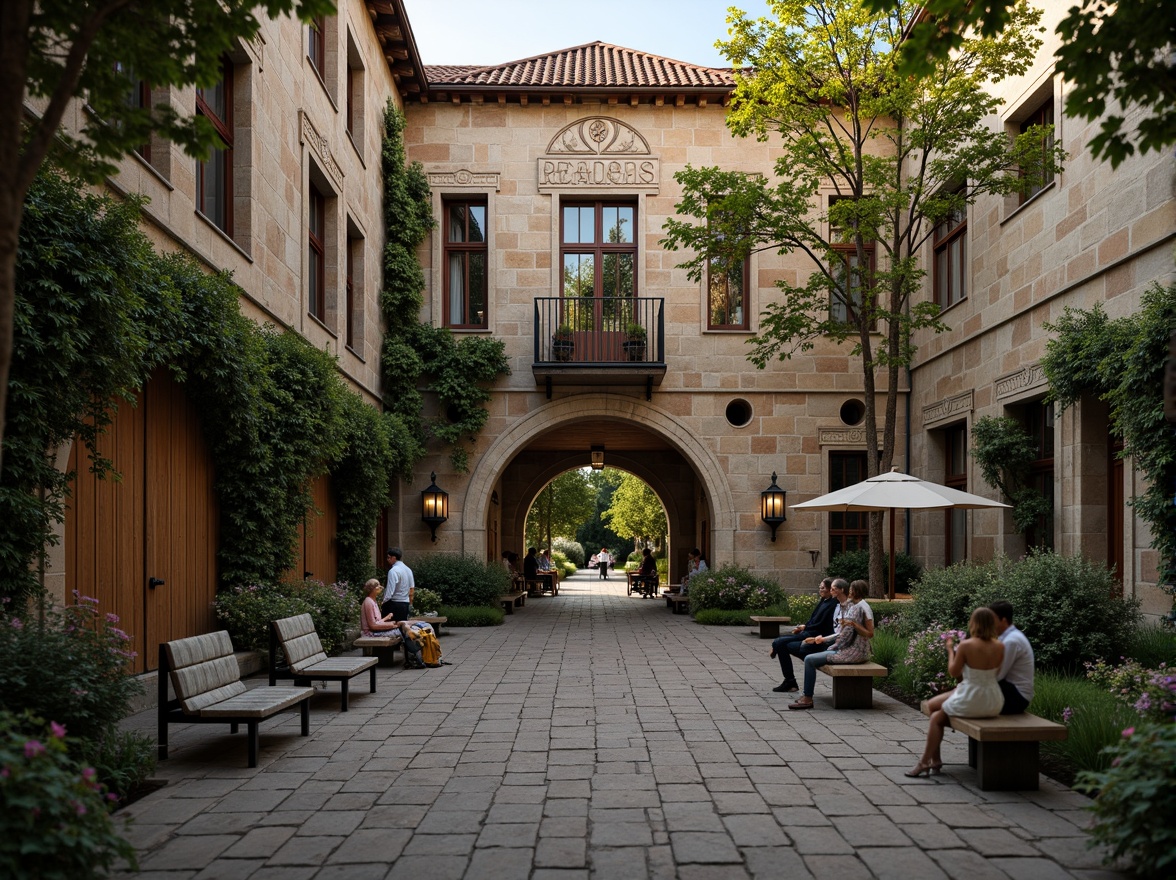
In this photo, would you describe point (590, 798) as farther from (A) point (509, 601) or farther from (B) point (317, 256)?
(A) point (509, 601)

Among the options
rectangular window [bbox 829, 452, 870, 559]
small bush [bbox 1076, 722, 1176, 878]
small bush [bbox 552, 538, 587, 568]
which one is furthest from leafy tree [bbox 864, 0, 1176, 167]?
small bush [bbox 552, 538, 587, 568]

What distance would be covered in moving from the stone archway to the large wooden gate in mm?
8941

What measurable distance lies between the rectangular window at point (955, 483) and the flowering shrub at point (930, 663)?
8153mm

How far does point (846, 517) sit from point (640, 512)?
21015 millimetres

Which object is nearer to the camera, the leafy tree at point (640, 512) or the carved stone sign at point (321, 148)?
the carved stone sign at point (321, 148)

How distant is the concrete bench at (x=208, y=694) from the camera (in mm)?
6742

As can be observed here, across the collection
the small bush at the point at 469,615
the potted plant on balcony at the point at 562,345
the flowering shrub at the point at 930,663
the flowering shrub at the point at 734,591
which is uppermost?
the potted plant on balcony at the point at 562,345

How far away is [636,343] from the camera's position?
19.4 m

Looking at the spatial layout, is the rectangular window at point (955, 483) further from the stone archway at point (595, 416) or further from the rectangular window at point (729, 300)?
the rectangular window at point (729, 300)

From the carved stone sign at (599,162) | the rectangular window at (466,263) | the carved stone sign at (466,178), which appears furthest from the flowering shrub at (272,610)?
the carved stone sign at (599,162)

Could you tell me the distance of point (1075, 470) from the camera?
1257 centimetres

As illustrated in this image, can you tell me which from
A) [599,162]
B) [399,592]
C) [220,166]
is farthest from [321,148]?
[599,162]

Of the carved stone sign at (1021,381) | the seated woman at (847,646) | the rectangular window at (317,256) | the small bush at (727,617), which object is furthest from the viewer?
the small bush at (727,617)

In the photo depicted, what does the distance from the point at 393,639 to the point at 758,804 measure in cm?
672
